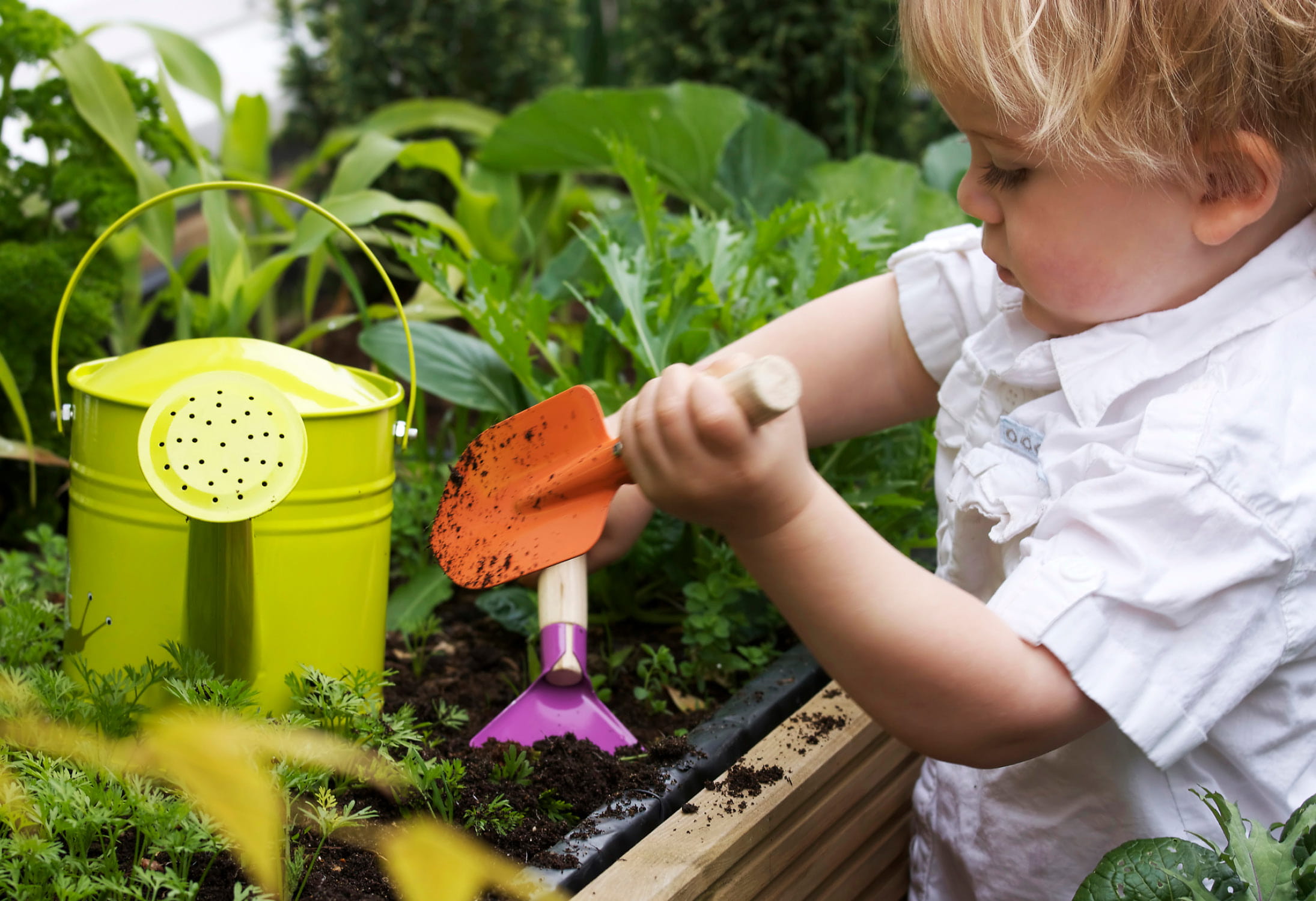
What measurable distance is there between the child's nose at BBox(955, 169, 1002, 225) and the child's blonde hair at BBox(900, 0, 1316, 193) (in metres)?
0.08

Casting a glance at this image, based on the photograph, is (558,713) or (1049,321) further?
(558,713)

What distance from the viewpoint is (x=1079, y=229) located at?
0.86 m

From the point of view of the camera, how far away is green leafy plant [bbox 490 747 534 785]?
3.20 feet

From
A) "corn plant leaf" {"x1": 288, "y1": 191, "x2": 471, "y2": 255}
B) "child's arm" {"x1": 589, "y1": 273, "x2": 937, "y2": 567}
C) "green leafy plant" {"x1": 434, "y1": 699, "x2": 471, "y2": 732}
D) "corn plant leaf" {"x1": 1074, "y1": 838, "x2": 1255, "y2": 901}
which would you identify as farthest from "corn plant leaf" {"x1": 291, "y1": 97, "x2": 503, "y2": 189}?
"corn plant leaf" {"x1": 1074, "y1": 838, "x2": 1255, "y2": 901}

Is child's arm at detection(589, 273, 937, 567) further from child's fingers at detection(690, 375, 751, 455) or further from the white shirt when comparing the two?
child's fingers at detection(690, 375, 751, 455)

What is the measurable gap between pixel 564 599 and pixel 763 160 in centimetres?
135

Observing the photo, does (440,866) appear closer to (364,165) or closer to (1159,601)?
(1159,601)

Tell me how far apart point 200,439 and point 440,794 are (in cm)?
35

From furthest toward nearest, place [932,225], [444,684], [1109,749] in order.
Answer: [932,225], [444,684], [1109,749]

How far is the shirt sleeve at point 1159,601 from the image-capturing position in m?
0.78

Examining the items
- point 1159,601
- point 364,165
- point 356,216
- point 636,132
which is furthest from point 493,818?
point 636,132

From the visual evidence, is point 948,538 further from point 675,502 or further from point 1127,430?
point 675,502

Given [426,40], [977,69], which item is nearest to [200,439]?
[977,69]

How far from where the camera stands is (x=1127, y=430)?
2.84 ft
